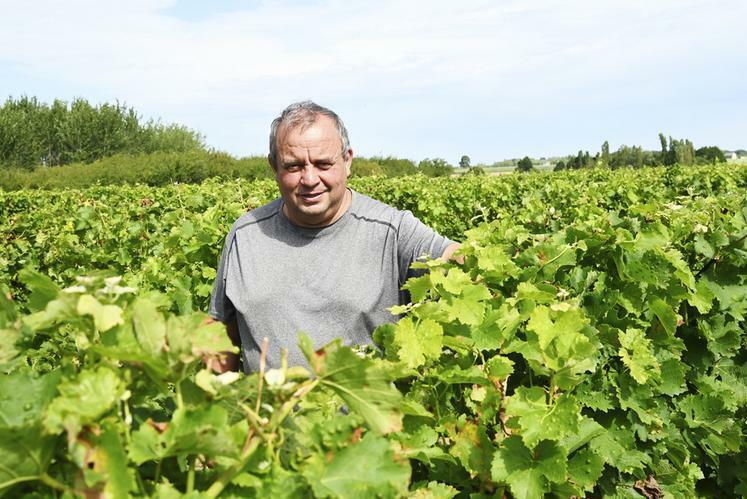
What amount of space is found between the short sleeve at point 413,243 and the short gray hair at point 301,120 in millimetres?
454

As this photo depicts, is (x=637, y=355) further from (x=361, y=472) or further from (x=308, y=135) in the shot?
(x=361, y=472)

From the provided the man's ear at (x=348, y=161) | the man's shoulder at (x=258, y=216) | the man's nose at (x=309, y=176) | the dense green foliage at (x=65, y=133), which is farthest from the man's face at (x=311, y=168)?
the dense green foliage at (x=65, y=133)

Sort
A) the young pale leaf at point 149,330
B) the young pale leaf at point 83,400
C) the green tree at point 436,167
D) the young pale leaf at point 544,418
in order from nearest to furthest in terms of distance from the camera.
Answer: the young pale leaf at point 83,400 < the young pale leaf at point 149,330 < the young pale leaf at point 544,418 < the green tree at point 436,167

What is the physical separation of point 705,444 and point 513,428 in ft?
6.94

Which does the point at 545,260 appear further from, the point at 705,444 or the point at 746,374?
the point at 746,374

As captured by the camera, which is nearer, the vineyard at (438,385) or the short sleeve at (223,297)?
the vineyard at (438,385)

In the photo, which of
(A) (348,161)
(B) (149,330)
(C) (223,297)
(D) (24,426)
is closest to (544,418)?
(B) (149,330)

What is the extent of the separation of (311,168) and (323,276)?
49 centimetres

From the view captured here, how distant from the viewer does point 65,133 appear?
57.8m

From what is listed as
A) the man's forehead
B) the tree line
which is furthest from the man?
the tree line

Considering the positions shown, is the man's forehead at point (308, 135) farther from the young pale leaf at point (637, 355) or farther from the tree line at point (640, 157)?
the tree line at point (640, 157)

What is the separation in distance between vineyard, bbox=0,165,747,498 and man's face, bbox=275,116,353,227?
28.1 inches

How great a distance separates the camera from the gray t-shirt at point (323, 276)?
3.07 meters

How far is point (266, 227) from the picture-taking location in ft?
10.9
